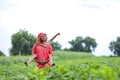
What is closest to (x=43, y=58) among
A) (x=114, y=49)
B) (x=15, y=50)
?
(x=15, y=50)

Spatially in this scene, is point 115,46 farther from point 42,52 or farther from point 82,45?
point 42,52

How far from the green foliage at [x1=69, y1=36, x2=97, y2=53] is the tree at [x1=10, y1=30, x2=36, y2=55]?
19.6 meters

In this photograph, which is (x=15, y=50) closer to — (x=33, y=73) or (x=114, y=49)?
(x=114, y=49)

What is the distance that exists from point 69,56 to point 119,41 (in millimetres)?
44879

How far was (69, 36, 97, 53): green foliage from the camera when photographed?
108 meters

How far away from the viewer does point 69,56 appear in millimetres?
62531

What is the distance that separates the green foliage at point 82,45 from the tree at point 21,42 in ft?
64.3

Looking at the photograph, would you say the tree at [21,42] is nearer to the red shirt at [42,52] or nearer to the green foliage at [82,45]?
the green foliage at [82,45]

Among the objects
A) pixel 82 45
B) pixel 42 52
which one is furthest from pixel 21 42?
pixel 42 52

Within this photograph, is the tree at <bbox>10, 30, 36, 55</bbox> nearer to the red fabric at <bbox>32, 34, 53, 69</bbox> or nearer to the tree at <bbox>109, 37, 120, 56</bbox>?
the tree at <bbox>109, 37, 120, 56</bbox>

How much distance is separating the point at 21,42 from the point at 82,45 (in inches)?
928

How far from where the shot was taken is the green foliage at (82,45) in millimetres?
107750

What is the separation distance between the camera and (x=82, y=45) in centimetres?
10812

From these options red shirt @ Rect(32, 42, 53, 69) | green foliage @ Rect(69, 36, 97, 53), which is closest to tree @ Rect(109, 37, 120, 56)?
green foliage @ Rect(69, 36, 97, 53)
